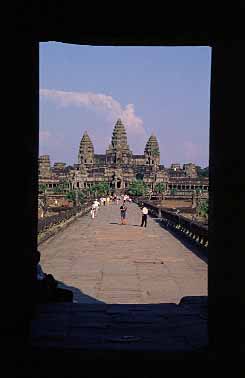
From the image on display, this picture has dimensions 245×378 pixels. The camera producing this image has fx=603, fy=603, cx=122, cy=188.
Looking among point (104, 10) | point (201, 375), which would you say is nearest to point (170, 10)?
point (104, 10)

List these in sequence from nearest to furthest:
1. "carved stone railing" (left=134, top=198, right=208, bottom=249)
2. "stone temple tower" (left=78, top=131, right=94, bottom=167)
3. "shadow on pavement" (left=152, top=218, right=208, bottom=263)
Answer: "shadow on pavement" (left=152, top=218, right=208, bottom=263) → "carved stone railing" (left=134, top=198, right=208, bottom=249) → "stone temple tower" (left=78, top=131, right=94, bottom=167)

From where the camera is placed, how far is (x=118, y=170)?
11488 centimetres

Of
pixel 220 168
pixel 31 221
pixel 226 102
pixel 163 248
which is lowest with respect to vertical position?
pixel 163 248

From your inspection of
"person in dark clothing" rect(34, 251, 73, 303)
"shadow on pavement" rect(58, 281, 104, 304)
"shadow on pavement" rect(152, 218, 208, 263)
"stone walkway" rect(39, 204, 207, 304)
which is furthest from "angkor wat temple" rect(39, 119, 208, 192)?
"person in dark clothing" rect(34, 251, 73, 303)

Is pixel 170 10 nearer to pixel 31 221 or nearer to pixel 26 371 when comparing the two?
pixel 31 221

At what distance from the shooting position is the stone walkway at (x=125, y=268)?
9.45m

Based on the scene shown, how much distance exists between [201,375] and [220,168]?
1327 mm

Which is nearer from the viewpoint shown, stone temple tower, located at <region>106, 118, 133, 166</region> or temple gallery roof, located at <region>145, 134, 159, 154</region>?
stone temple tower, located at <region>106, 118, 133, 166</region>

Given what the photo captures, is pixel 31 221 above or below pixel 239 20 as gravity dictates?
below

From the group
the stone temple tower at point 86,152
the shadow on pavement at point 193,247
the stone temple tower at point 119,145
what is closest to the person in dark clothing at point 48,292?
the shadow on pavement at point 193,247

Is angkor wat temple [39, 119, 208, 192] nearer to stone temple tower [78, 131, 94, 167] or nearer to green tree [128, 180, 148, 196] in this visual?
stone temple tower [78, 131, 94, 167]

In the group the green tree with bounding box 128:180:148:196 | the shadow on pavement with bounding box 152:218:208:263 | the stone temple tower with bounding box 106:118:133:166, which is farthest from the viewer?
the stone temple tower with bounding box 106:118:133:166

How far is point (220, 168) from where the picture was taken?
13.0 ft

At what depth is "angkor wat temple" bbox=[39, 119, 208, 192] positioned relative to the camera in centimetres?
11669
